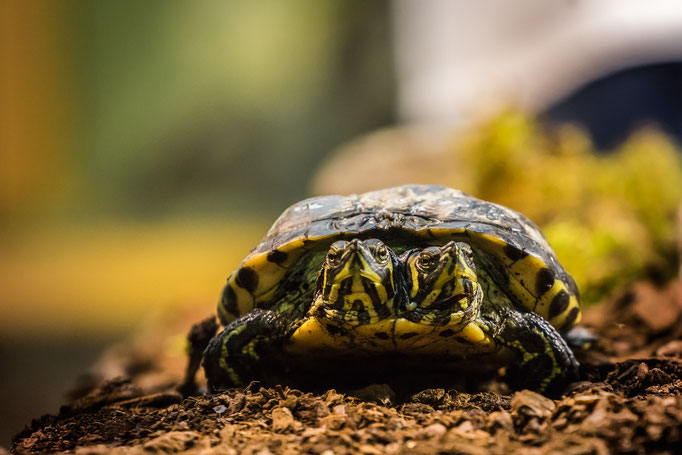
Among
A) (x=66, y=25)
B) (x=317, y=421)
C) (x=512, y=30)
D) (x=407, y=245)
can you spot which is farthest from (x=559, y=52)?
(x=66, y=25)

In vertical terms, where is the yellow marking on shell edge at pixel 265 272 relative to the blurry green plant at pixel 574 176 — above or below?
below

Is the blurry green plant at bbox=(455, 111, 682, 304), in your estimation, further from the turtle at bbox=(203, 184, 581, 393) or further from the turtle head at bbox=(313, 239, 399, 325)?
the turtle head at bbox=(313, 239, 399, 325)

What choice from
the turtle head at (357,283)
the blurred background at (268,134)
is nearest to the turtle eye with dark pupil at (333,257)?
the turtle head at (357,283)

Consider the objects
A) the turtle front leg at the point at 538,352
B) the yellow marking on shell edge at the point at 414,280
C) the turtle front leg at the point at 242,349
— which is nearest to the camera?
the yellow marking on shell edge at the point at 414,280

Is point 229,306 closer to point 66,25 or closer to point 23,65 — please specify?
point 23,65

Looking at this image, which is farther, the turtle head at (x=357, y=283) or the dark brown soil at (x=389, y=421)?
the turtle head at (x=357, y=283)

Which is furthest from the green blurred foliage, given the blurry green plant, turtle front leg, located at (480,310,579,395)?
turtle front leg, located at (480,310,579,395)

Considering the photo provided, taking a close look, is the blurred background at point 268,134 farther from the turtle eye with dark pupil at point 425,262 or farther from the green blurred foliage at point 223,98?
the turtle eye with dark pupil at point 425,262

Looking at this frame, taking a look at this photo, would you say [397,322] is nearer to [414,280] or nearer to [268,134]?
[414,280]
